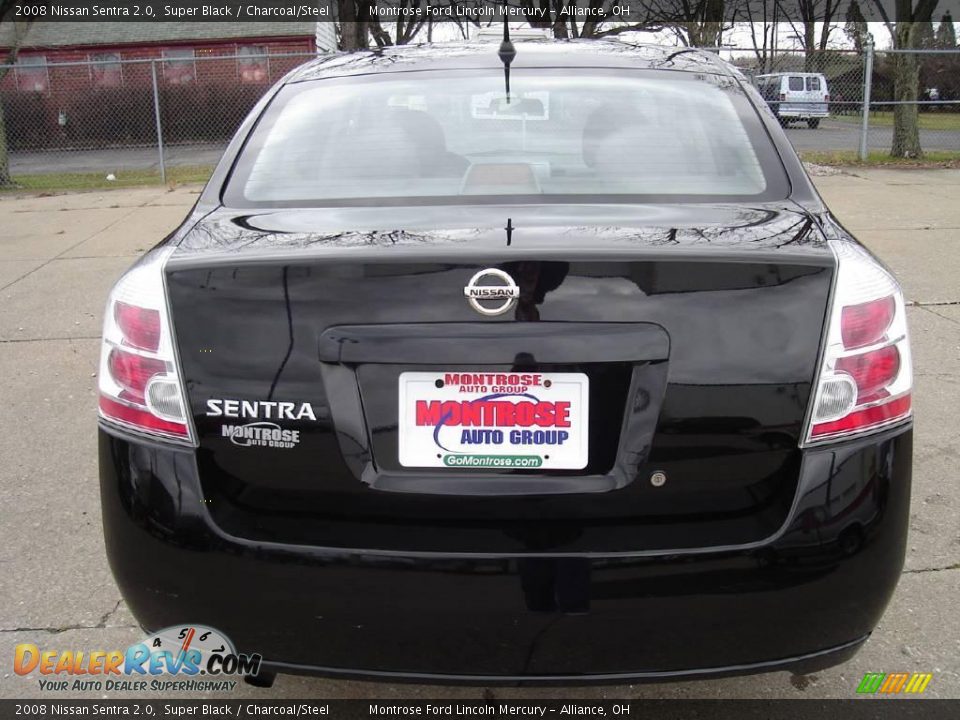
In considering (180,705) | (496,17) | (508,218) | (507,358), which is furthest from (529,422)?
(496,17)

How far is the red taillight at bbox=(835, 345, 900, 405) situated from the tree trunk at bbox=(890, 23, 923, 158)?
15.3m

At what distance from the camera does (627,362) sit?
1710 millimetres

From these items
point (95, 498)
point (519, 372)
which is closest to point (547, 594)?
point (519, 372)

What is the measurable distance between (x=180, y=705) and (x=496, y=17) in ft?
101

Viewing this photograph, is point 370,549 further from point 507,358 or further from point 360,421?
point 507,358

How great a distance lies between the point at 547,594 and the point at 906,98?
54.4 ft

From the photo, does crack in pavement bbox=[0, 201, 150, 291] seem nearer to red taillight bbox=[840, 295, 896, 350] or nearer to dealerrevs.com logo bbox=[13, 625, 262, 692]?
dealerrevs.com logo bbox=[13, 625, 262, 692]

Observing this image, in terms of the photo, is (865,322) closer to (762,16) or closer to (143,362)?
(143,362)

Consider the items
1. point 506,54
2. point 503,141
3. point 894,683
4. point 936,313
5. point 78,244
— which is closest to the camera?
point 894,683

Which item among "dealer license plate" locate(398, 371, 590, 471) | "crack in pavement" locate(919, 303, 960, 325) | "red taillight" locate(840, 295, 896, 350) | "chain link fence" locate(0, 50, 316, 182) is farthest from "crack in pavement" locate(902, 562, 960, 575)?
"chain link fence" locate(0, 50, 316, 182)

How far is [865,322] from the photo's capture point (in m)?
1.80

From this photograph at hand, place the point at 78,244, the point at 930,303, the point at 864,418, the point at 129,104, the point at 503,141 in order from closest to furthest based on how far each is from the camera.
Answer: the point at 864,418
the point at 503,141
the point at 930,303
the point at 78,244
the point at 129,104

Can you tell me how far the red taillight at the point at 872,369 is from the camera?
179cm

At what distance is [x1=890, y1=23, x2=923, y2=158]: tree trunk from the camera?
1538 cm
